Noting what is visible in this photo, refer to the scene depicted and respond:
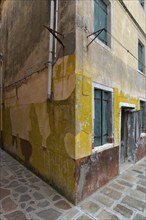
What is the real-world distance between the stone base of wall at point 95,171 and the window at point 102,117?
370 mm

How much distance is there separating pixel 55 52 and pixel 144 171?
4491 millimetres

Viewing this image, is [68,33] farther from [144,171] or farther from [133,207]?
[144,171]

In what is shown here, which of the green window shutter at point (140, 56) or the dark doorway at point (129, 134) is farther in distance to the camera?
the green window shutter at point (140, 56)

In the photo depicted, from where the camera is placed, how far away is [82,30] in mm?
3549

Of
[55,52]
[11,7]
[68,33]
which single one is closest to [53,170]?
[55,52]

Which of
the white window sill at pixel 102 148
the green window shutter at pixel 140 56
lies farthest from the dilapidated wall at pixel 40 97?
the green window shutter at pixel 140 56

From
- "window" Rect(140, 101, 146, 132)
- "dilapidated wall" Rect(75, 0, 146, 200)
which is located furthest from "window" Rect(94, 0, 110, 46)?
"window" Rect(140, 101, 146, 132)

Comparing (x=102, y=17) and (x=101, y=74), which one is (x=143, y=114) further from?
(x=102, y=17)

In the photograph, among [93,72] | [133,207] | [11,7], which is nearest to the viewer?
[133,207]

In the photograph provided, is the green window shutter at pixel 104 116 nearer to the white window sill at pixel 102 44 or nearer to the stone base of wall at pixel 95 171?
the stone base of wall at pixel 95 171

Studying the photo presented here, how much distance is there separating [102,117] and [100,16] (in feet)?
8.86

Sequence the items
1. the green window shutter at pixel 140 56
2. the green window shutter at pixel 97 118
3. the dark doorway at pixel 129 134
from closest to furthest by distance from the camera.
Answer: the green window shutter at pixel 97 118 → the dark doorway at pixel 129 134 → the green window shutter at pixel 140 56

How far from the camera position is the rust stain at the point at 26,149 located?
16.8ft

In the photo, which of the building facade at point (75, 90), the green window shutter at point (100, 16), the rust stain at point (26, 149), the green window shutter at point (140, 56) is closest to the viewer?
the building facade at point (75, 90)
